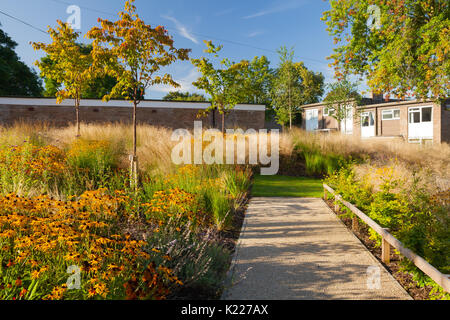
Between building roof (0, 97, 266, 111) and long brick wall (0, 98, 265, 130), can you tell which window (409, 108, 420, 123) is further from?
building roof (0, 97, 266, 111)

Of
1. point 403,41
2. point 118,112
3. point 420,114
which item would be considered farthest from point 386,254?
point 420,114

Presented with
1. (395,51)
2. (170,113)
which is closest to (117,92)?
(395,51)

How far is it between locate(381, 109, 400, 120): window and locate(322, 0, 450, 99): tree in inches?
708

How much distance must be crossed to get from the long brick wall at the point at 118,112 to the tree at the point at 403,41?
388 inches

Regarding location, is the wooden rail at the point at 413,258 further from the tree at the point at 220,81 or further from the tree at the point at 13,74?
the tree at the point at 13,74

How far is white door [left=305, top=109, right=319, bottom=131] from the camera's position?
119 ft

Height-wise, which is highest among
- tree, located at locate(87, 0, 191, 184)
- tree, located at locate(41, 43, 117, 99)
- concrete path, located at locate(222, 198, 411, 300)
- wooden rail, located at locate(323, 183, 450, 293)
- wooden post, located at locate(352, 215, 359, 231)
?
tree, located at locate(41, 43, 117, 99)

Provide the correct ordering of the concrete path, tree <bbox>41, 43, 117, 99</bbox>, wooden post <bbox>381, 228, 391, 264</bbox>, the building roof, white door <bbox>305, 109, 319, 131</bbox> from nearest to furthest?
1. the concrete path
2. wooden post <bbox>381, 228, 391, 264</bbox>
3. the building roof
4. tree <bbox>41, 43, 117, 99</bbox>
5. white door <bbox>305, 109, 319, 131</bbox>

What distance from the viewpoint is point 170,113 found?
23.0 meters

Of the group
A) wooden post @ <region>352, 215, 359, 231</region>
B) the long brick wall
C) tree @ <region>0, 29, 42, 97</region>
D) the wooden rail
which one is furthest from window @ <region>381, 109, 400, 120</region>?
tree @ <region>0, 29, 42, 97</region>

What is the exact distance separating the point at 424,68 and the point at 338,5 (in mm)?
4965

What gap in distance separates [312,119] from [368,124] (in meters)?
6.94

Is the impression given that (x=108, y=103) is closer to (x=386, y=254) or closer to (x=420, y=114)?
(x=386, y=254)

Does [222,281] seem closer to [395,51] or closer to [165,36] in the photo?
[165,36]
